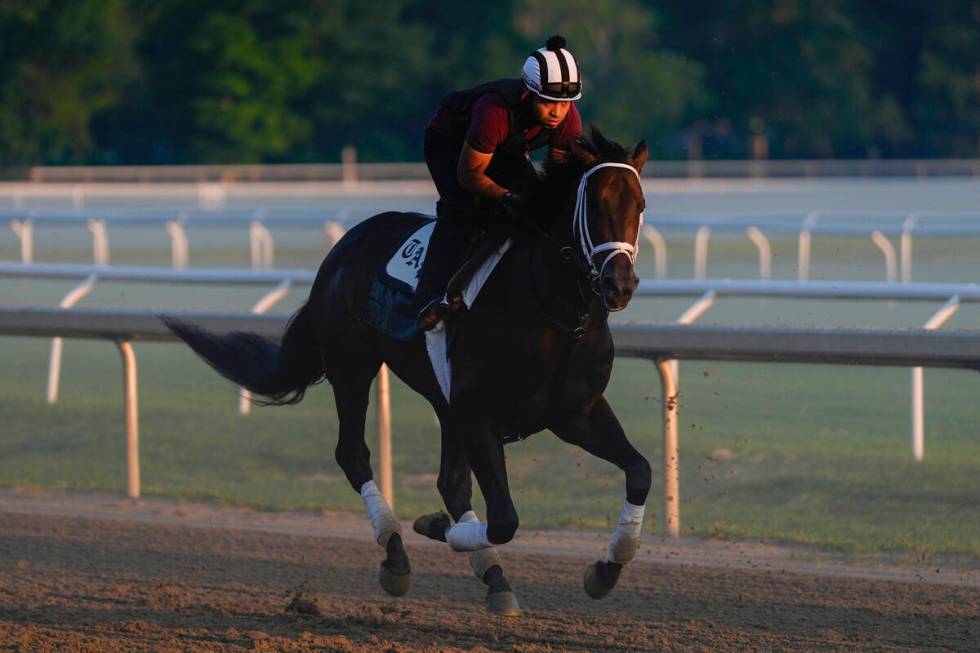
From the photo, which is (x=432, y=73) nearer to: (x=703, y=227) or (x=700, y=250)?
(x=700, y=250)

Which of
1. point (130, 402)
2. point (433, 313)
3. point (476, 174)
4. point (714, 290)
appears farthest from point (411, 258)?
point (714, 290)

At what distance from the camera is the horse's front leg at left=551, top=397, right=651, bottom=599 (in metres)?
5.29

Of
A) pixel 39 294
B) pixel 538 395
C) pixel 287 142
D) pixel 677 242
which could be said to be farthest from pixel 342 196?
pixel 538 395

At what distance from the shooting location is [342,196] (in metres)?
29.2

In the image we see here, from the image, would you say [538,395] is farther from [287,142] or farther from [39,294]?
[287,142]

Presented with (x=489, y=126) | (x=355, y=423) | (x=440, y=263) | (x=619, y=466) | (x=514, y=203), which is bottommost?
(x=619, y=466)

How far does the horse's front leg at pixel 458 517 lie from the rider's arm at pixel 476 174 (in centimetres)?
96

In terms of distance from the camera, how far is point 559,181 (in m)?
5.21

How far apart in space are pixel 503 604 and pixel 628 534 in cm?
49

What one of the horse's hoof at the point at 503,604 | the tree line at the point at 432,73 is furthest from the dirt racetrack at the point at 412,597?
the tree line at the point at 432,73

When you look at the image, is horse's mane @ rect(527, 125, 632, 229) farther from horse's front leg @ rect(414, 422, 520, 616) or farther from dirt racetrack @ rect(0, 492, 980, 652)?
dirt racetrack @ rect(0, 492, 980, 652)

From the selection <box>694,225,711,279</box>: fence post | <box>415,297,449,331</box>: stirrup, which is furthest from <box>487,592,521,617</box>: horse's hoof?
<box>694,225,711,279</box>: fence post

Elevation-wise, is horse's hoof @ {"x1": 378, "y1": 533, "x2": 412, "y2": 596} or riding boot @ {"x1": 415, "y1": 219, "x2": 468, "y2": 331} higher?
riding boot @ {"x1": 415, "y1": 219, "x2": 468, "y2": 331}

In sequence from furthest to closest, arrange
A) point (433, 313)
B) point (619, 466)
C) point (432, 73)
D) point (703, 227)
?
point (432, 73) → point (703, 227) → point (433, 313) → point (619, 466)
